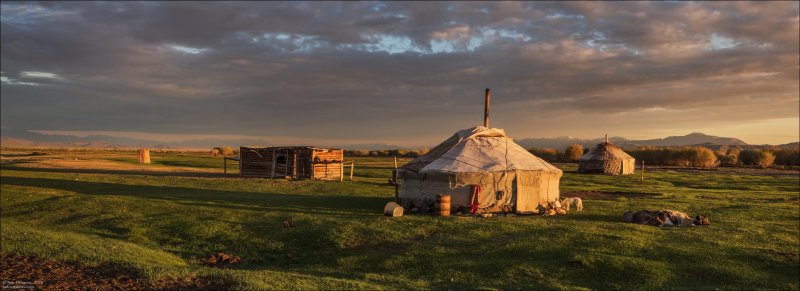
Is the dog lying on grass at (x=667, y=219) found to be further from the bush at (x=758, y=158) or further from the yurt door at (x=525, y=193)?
the bush at (x=758, y=158)

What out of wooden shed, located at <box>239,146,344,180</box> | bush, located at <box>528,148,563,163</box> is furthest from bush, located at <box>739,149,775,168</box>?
wooden shed, located at <box>239,146,344,180</box>

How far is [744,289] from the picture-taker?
1071 centimetres

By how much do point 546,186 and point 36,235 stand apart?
18417 mm

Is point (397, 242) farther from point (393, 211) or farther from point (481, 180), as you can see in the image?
point (481, 180)

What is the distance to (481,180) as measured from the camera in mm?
20500

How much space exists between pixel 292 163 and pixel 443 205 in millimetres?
23116

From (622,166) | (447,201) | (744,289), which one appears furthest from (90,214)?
(622,166)

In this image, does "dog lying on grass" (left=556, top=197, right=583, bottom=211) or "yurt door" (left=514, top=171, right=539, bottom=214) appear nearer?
"yurt door" (left=514, top=171, right=539, bottom=214)

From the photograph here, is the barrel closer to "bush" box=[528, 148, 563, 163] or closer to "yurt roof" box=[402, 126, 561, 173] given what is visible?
"yurt roof" box=[402, 126, 561, 173]

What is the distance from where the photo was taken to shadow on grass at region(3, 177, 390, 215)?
70.2ft

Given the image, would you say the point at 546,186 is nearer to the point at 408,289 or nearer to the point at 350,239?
the point at 350,239

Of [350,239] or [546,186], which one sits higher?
[546,186]

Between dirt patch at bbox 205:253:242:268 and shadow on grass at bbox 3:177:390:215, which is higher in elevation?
shadow on grass at bbox 3:177:390:215

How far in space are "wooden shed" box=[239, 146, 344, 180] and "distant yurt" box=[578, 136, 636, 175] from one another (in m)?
24.5
